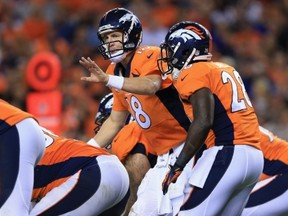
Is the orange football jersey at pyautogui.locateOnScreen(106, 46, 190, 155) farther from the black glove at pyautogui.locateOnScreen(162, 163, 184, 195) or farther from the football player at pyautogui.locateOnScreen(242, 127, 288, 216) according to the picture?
the football player at pyautogui.locateOnScreen(242, 127, 288, 216)

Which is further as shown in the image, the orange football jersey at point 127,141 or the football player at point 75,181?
the orange football jersey at point 127,141

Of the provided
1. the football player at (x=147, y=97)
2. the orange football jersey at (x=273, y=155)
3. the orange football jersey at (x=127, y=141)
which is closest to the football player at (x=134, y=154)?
the orange football jersey at (x=127, y=141)

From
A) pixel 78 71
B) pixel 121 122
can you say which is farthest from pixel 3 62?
pixel 121 122

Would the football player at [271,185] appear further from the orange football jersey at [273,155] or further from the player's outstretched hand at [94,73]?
the player's outstretched hand at [94,73]

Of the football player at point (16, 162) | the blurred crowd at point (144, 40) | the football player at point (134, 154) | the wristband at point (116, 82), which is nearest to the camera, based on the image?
the football player at point (16, 162)

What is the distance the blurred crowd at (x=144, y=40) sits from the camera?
1175 centimetres

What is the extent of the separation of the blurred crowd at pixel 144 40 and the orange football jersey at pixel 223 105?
194 inches

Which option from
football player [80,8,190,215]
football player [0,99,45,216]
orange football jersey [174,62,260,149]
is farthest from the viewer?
football player [80,8,190,215]

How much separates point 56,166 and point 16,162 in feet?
1.87

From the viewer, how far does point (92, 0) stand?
13.6 metres

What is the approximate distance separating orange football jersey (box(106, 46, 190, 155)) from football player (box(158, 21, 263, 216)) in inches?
16.0

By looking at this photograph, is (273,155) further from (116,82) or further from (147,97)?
(116,82)

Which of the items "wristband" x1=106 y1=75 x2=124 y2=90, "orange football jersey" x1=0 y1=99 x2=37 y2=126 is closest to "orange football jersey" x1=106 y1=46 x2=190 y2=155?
"wristband" x1=106 y1=75 x2=124 y2=90

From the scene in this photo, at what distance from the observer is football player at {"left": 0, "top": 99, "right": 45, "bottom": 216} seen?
5.63 metres
